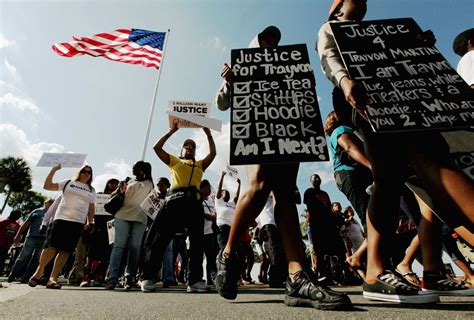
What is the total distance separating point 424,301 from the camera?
1.78m

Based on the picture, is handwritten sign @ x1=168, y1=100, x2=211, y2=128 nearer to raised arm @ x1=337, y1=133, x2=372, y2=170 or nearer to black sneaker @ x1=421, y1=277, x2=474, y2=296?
raised arm @ x1=337, y1=133, x2=372, y2=170

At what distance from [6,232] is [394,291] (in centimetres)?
965

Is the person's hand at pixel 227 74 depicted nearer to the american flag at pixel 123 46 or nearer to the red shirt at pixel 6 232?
the american flag at pixel 123 46

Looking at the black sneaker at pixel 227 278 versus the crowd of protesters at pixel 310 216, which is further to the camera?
the black sneaker at pixel 227 278

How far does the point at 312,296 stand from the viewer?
1.78m

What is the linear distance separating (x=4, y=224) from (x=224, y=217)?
20.8ft

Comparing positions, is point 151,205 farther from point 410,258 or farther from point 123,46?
point 123,46

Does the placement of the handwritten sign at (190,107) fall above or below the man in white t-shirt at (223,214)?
above

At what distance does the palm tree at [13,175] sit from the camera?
4309 cm

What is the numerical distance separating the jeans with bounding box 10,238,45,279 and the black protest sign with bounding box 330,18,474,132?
22.8ft

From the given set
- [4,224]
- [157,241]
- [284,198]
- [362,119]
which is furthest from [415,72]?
[4,224]

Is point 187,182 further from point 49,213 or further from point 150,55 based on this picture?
point 150,55

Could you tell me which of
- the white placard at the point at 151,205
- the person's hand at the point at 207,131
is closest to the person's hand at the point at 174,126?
the person's hand at the point at 207,131

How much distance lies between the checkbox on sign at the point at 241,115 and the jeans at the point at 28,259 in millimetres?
6097
